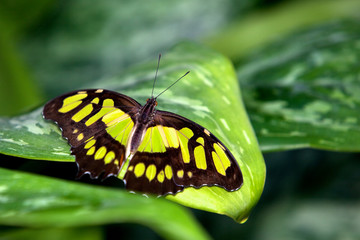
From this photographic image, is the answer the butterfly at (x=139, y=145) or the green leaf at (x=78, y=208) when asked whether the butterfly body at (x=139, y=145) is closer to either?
the butterfly at (x=139, y=145)

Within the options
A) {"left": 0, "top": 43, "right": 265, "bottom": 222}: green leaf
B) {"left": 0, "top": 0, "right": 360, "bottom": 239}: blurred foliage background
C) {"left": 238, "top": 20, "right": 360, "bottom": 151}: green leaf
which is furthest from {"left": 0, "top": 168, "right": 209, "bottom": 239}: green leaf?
{"left": 238, "top": 20, "right": 360, "bottom": 151}: green leaf

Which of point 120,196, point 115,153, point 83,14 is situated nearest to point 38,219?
point 120,196

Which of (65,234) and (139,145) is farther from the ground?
(139,145)

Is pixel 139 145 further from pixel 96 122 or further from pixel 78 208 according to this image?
pixel 78 208

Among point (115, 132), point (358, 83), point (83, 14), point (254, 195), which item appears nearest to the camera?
point (254, 195)

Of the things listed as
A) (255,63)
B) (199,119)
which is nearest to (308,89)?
(255,63)

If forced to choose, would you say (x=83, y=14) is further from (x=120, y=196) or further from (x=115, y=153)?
(x=120, y=196)
